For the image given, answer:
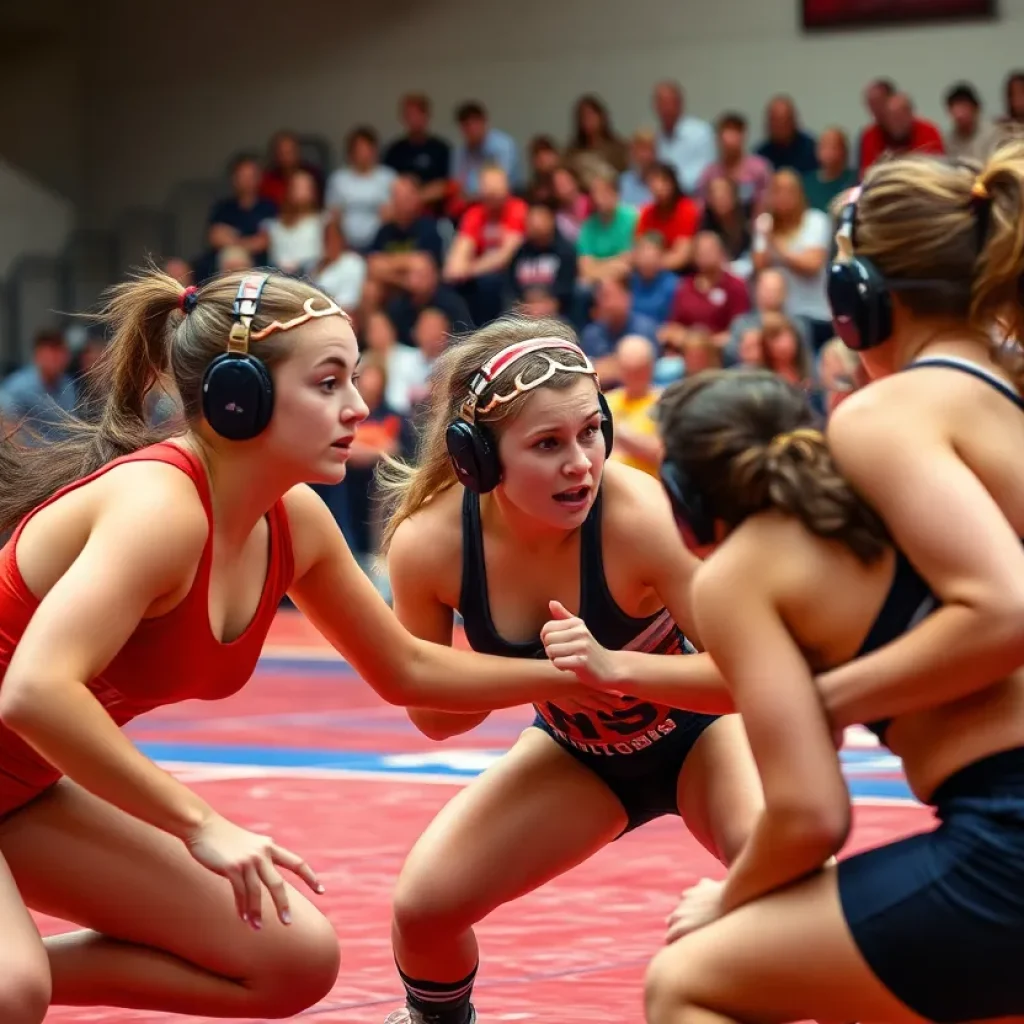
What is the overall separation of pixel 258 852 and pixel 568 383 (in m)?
1.14

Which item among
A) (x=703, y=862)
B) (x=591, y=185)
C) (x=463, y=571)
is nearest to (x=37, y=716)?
(x=463, y=571)

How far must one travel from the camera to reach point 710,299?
12469mm

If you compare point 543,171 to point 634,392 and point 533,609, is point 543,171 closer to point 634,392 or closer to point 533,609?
point 634,392

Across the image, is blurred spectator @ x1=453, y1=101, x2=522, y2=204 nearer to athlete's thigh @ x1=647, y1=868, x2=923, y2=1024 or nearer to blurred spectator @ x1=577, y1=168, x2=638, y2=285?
blurred spectator @ x1=577, y1=168, x2=638, y2=285

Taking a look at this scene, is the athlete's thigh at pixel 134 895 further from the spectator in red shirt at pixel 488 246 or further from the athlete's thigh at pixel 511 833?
the spectator in red shirt at pixel 488 246

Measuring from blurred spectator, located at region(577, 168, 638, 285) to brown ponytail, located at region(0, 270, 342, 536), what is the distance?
981 centimetres

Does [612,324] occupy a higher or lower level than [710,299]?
lower

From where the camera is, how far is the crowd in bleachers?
12.2 metres

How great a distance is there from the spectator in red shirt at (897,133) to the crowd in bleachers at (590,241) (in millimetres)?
15

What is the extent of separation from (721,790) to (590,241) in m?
10.2

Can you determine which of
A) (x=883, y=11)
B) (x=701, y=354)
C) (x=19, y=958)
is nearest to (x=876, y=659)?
(x=19, y=958)

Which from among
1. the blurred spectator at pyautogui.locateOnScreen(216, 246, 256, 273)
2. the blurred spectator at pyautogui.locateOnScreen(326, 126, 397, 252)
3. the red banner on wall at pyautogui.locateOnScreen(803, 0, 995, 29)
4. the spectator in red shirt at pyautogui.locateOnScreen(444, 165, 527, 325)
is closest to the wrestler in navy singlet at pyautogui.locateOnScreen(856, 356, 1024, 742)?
the spectator in red shirt at pyautogui.locateOnScreen(444, 165, 527, 325)

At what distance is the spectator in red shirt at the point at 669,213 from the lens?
1323 centimetres

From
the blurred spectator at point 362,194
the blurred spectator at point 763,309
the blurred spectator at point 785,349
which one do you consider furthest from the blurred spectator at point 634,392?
the blurred spectator at point 362,194
